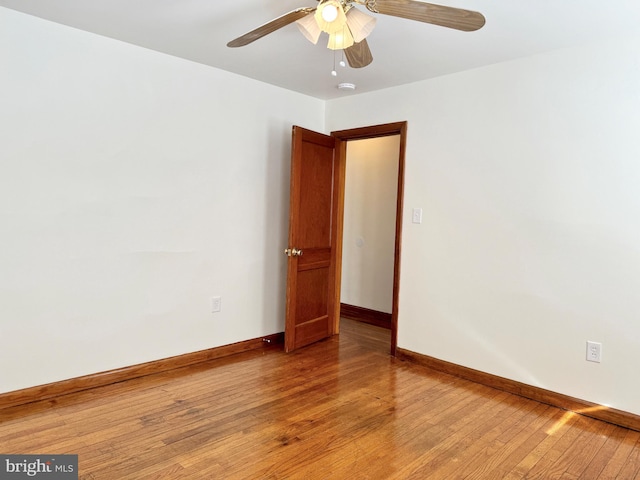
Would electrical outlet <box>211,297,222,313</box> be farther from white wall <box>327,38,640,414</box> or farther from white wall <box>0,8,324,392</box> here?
white wall <box>327,38,640,414</box>

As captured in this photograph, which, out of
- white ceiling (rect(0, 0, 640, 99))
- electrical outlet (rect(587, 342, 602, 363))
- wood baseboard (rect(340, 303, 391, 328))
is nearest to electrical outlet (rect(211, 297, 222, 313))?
white ceiling (rect(0, 0, 640, 99))

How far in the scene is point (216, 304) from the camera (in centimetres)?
371

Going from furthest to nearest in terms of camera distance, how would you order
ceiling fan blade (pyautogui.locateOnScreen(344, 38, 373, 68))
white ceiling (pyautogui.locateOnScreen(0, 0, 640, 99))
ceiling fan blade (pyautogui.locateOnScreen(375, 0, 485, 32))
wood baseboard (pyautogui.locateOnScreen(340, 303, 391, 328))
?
wood baseboard (pyautogui.locateOnScreen(340, 303, 391, 328))
white ceiling (pyautogui.locateOnScreen(0, 0, 640, 99))
ceiling fan blade (pyautogui.locateOnScreen(344, 38, 373, 68))
ceiling fan blade (pyautogui.locateOnScreen(375, 0, 485, 32))

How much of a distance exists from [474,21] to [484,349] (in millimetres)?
2398

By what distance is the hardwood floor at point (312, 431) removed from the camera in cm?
212

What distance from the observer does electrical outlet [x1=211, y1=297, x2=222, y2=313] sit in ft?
12.1

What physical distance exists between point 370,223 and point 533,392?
271 cm

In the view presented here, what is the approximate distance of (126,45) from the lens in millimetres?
3066

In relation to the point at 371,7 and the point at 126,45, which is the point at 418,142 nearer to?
the point at 371,7

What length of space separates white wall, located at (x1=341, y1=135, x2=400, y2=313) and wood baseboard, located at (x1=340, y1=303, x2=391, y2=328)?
53 mm

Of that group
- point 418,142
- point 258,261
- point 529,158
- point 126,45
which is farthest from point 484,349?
point 126,45

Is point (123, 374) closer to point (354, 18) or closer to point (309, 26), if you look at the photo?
point (309, 26)

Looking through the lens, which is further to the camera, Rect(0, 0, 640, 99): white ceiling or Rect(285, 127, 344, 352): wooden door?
Rect(285, 127, 344, 352): wooden door

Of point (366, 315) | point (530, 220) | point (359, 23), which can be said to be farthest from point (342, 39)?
point (366, 315)
